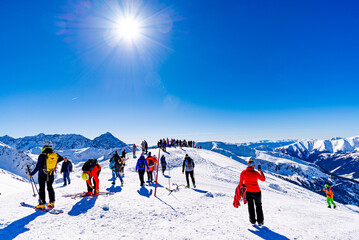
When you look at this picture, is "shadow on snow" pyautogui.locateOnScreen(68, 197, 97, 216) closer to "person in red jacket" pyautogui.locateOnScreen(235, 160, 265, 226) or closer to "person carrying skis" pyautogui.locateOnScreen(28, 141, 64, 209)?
"person carrying skis" pyautogui.locateOnScreen(28, 141, 64, 209)

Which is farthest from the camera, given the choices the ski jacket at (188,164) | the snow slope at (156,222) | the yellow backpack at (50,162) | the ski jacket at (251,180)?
the ski jacket at (188,164)

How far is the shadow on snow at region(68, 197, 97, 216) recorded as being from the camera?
22.6 ft

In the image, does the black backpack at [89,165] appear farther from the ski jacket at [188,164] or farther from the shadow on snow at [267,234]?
the shadow on snow at [267,234]

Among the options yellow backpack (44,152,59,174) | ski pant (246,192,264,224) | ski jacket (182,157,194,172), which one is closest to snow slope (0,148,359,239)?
ski pant (246,192,264,224)

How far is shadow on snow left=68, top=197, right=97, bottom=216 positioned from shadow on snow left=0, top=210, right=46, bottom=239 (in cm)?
120

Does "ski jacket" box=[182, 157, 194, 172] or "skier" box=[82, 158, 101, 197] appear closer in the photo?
"skier" box=[82, 158, 101, 197]

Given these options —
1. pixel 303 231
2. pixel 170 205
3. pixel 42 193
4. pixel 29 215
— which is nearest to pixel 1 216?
pixel 29 215

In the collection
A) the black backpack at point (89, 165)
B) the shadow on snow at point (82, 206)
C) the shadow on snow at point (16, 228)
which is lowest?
the shadow on snow at point (82, 206)

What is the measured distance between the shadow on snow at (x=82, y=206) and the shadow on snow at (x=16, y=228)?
1204 mm

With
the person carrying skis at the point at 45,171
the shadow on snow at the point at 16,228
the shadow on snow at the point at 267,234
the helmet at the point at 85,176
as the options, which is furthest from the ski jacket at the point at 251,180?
the person carrying skis at the point at 45,171

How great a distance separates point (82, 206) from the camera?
752cm

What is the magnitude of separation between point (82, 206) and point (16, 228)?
2.36m

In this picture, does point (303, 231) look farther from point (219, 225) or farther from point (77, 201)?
point (77, 201)

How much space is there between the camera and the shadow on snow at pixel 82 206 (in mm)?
6901
